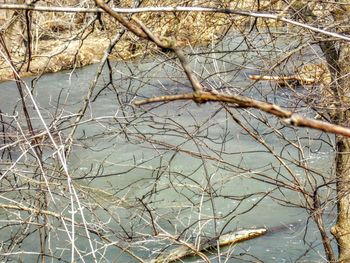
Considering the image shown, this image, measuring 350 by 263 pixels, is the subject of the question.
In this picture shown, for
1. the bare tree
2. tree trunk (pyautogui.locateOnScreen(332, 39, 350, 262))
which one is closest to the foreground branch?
the bare tree

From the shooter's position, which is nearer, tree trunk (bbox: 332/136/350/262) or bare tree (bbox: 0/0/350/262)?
bare tree (bbox: 0/0/350/262)

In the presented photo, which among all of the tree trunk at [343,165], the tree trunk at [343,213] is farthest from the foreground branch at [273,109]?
the tree trunk at [343,213]

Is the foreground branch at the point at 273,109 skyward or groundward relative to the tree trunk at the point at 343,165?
skyward

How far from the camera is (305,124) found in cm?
74

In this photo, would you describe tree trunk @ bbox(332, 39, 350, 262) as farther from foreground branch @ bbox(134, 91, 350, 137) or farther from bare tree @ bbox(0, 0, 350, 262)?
foreground branch @ bbox(134, 91, 350, 137)

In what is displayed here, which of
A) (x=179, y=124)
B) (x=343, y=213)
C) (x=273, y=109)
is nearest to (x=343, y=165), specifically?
(x=343, y=213)

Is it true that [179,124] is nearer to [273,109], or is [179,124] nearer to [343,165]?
[343,165]

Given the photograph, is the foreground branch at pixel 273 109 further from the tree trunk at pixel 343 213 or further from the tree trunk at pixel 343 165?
the tree trunk at pixel 343 213

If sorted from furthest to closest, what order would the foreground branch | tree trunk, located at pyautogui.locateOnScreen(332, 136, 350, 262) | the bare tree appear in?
tree trunk, located at pyautogui.locateOnScreen(332, 136, 350, 262)
the bare tree
the foreground branch

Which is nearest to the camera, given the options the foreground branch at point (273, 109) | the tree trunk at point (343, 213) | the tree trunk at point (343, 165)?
the foreground branch at point (273, 109)

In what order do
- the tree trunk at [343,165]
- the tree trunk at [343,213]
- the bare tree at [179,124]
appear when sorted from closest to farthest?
the bare tree at [179,124] < the tree trunk at [343,165] < the tree trunk at [343,213]

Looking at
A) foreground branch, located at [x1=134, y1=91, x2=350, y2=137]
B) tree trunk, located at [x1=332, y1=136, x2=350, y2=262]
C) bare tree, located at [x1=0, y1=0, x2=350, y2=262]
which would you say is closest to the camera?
foreground branch, located at [x1=134, y1=91, x2=350, y2=137]

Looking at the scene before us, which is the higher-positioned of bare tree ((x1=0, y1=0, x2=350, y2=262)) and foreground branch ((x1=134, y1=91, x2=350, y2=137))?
foreground branch ((x1=134, y1=91, x2=350, y2=137))

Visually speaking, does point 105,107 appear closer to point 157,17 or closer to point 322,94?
point 157,17
